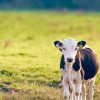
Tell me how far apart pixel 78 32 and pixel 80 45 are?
27874 millimetres

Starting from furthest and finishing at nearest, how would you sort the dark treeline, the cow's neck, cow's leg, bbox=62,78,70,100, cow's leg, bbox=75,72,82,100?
the dark treeline
cow's leg, bbox=75,72,82,100
cow's leg, bbox=62,78,70,100
the cow's neck

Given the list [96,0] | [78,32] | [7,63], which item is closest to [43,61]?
[7,63]

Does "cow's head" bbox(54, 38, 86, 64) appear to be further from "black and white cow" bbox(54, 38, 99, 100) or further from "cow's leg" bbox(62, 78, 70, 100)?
"cow's leg" bbox(62, 78, 70, 100)

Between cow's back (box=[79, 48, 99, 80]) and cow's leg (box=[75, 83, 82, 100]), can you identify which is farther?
cow's back (box=[79, 48, 99, 80])

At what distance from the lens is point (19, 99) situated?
14609 millimetres

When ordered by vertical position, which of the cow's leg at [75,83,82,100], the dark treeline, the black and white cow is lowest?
the cow's leg at [75,83,82,100]

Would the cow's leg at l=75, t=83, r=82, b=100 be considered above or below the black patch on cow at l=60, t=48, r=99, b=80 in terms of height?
below

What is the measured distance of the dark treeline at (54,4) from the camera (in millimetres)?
101750

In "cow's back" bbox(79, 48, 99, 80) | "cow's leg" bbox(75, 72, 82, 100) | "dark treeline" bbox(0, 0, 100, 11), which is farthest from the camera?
"dark treeline" bbox(0, 0, 100, 11)

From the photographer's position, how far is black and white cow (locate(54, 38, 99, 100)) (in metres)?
12.9

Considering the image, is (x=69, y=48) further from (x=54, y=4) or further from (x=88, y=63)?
(x=54, y=4)

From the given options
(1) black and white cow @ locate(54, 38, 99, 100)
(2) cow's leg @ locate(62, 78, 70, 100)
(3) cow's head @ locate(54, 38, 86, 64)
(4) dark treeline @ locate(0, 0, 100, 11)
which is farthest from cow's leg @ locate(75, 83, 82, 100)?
(4) dark treeline @ locate(0, 0, 100, 11)

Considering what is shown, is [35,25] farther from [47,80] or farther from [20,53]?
[47,80]

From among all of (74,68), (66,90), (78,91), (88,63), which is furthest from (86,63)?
(66,90)
